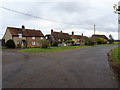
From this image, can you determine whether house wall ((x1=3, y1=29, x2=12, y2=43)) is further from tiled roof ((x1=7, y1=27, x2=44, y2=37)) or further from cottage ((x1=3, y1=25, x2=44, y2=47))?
tiled roof ((x1=7, y1=27, x2=44, y2=37))

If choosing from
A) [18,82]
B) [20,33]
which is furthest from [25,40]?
[18,82]

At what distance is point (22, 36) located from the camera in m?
36.7

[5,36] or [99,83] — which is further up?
[5,36]

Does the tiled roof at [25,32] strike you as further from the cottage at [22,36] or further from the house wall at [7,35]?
the house wall at [7,35]

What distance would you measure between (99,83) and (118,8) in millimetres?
5009

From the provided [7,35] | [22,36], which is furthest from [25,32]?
[7,35]

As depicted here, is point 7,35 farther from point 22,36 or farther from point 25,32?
point 25,32

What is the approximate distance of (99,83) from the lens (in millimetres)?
4766

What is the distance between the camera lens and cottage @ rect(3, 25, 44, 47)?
3489 centimetres

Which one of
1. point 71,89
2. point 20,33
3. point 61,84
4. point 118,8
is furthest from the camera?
point 20,33

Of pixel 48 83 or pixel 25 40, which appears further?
pixel 25 40

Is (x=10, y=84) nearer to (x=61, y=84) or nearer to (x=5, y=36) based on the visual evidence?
(x=61, y=84)

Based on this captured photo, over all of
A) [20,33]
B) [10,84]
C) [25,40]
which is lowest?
[10,84]

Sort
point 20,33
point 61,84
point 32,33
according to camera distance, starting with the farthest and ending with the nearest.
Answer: point 32,33 < point 20,33 < point 61,84
